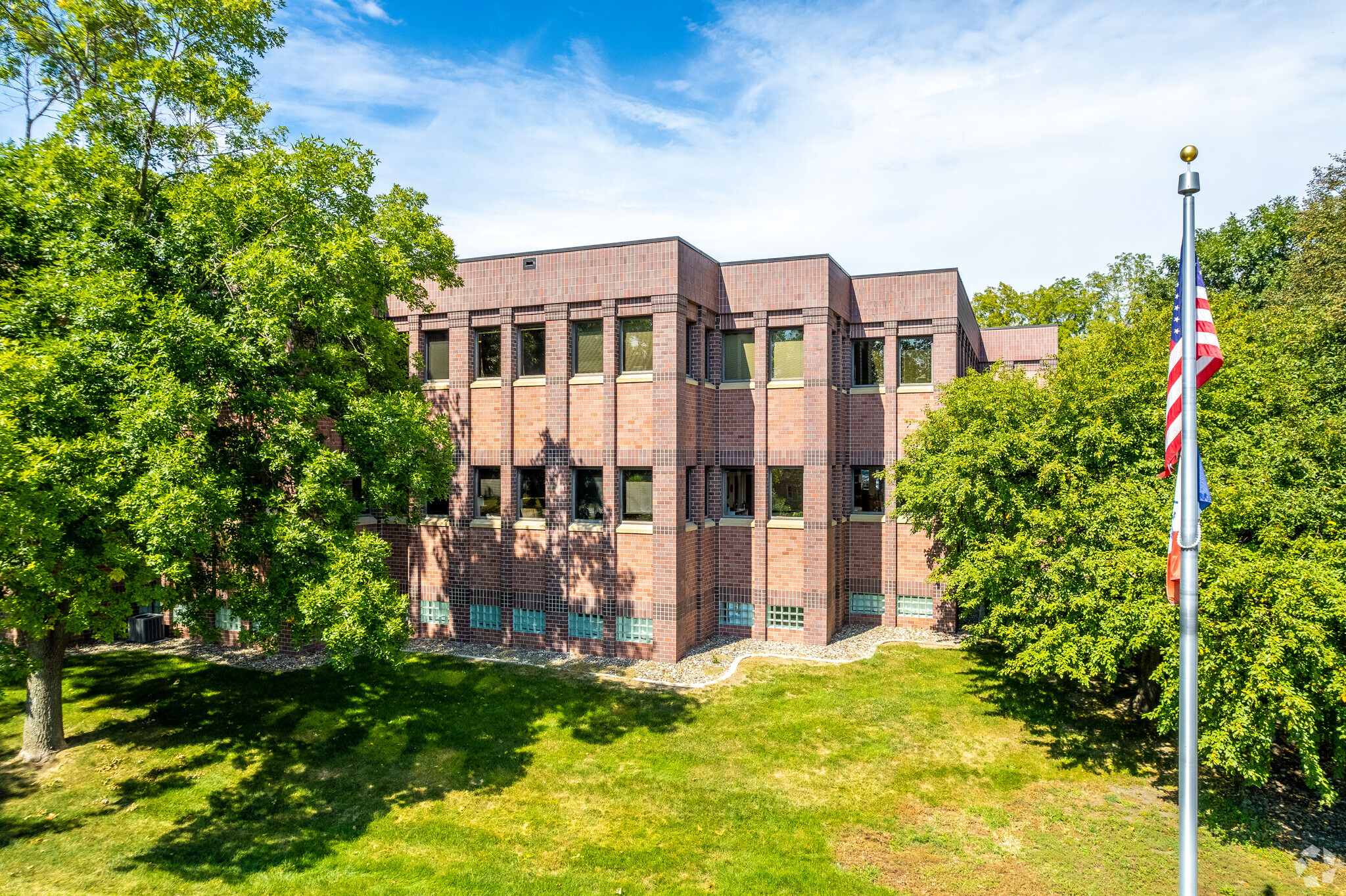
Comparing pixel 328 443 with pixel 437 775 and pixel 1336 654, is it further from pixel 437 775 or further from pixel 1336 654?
pixel 1336 654

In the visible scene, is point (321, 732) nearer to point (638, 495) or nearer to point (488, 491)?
point (488, 491)

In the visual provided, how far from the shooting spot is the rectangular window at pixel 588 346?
20359 mm

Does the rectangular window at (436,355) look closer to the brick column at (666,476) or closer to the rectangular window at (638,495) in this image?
the rectangular window at (638,495)

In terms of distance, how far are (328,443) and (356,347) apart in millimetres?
3664

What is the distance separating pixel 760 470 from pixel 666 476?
3.71 metres

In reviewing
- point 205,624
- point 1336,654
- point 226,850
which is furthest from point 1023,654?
point 205,624

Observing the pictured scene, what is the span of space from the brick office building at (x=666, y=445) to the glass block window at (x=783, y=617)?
9 centimetres

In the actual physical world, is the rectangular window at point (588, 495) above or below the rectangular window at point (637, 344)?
below

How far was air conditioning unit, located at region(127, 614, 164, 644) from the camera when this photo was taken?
21219 millimetres

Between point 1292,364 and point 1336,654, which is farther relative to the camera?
point 1292,364

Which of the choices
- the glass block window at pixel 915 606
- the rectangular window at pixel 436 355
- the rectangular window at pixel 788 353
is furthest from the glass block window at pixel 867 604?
the rectangular window at pixel 436 355

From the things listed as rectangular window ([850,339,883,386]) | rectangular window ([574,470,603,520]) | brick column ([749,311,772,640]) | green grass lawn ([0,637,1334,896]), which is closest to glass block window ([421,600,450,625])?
green grass lawn ([0,637,1334,896])

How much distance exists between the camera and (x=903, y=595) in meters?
23.1

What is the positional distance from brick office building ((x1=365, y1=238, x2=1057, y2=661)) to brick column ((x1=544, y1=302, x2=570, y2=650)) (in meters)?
0.06
